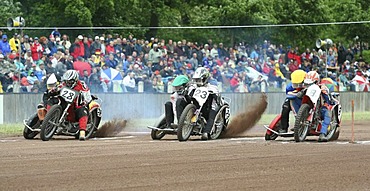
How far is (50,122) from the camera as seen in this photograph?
18828 mm

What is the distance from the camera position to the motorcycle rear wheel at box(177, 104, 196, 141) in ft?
59.5

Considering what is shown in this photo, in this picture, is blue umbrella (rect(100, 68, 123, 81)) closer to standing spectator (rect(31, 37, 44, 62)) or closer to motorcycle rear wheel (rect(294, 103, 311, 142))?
standing spectator (rect(31, 37, 44, 62))

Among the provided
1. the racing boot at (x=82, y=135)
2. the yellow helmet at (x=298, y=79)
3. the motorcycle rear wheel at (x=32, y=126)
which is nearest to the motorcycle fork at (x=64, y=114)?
the racing boot at (x=82, y=135)

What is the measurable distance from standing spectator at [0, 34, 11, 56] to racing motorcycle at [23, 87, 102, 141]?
6571 millimetres

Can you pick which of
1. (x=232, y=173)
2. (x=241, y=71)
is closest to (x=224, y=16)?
(x=241, y=71)

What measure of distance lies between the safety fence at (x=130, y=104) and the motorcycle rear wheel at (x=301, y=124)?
8.01m

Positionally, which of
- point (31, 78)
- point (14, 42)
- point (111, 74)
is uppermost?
point (14, 42)

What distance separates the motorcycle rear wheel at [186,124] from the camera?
18.1 meters

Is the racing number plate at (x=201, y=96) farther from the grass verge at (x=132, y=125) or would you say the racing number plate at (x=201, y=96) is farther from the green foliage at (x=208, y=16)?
the green foliage at (x=208, y=16)

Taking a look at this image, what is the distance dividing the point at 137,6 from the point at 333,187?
92.2ft

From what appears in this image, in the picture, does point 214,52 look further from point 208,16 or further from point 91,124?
point 91,124

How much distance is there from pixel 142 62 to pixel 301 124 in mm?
12307

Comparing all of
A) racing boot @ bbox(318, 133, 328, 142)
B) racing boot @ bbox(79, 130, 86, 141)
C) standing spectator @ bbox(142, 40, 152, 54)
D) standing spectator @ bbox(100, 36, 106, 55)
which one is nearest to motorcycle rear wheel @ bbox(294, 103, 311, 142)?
racing boot @ bbox(318, 133, 328, 142)

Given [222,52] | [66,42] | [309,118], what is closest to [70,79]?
[309,118]
